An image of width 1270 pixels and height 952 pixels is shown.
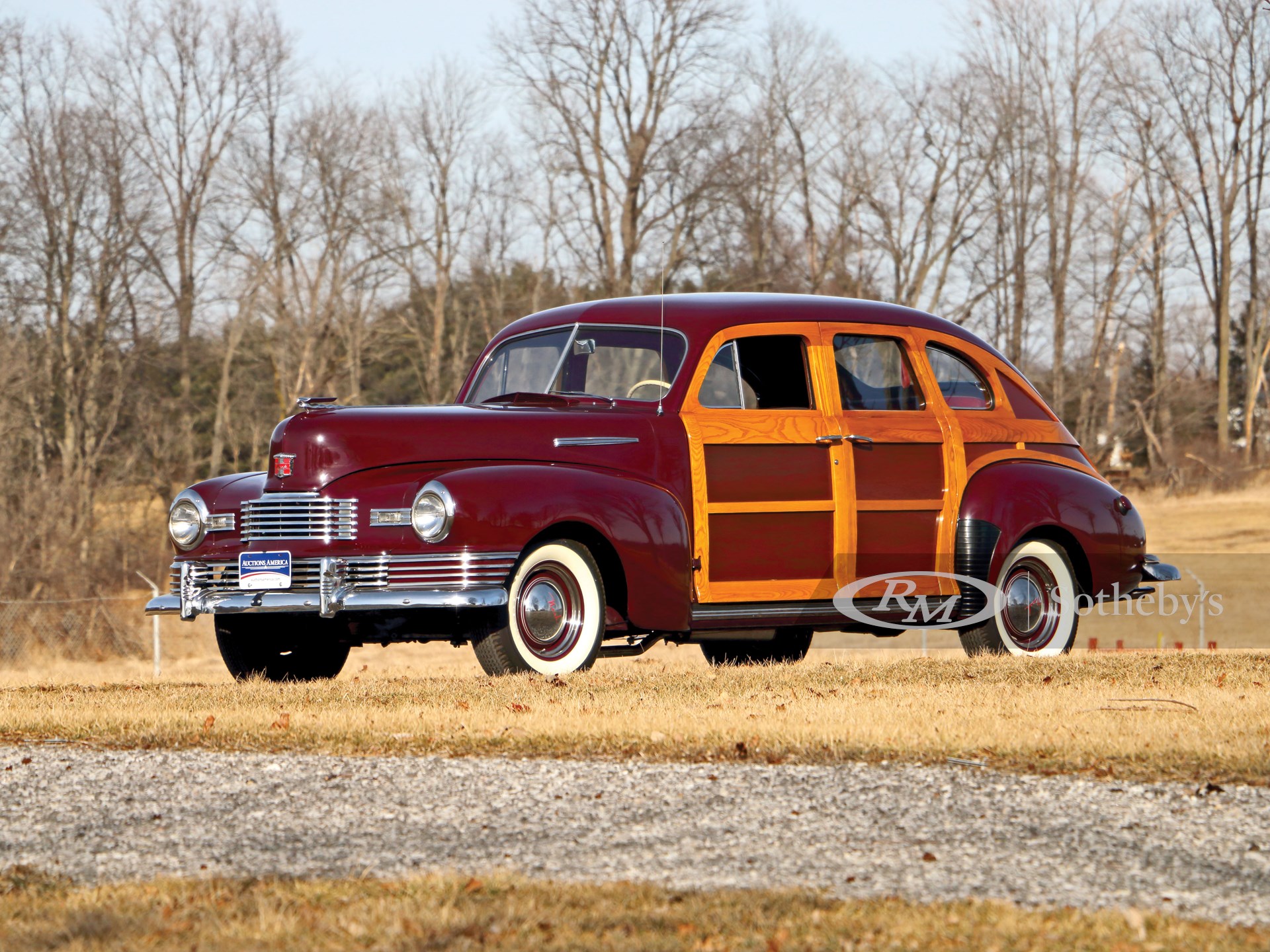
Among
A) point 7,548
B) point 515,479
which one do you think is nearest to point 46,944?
point 515,479

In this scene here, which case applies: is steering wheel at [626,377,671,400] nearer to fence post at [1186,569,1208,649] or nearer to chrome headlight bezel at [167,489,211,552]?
chrome headlight bezel at [167,489,211,552]

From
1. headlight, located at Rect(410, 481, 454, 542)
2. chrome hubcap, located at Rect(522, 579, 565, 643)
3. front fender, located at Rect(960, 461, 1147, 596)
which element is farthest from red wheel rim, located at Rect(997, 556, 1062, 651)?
headlight, located at Rect(410, 481, 454, 542)

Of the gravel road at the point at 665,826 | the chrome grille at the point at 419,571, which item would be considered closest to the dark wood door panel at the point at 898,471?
the chrome grille at the point at 419,571

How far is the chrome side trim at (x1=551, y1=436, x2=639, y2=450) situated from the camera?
8898mm

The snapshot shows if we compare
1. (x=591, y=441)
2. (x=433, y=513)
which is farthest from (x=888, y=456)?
(x=433, y=513)

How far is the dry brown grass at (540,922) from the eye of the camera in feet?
12.4

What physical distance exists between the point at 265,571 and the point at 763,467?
2.90 m

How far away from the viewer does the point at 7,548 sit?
28.5m

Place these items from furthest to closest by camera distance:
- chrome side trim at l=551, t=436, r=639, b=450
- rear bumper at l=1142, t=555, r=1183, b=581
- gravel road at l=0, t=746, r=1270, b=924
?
1. rear bumper at l=1142, t=555, r=1183, b=581
2. chrome side trim at l=551, t=436, r=639, b=450
3. gravel road at l=0, t=746, r=1270, b=924

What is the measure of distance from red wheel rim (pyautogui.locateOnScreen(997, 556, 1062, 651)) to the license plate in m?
4.61

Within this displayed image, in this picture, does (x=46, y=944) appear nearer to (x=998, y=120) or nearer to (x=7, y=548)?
(x=7, y=548)

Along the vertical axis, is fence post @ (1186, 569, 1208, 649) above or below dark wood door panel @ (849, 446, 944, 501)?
below

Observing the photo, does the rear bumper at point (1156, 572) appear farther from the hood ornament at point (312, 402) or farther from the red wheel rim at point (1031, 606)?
the hood ornament at point (312, 402)

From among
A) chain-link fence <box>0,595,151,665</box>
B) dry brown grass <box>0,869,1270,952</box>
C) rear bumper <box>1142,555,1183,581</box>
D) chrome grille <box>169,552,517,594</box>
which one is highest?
chrome grille <box>169,552,517,594</box>
